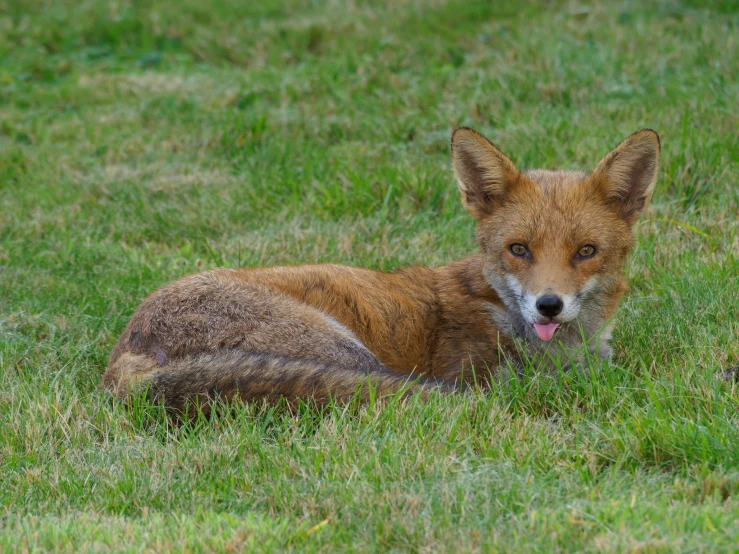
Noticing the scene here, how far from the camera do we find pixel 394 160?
8.25m

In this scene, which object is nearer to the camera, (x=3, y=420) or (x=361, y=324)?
(x=3, y=420)

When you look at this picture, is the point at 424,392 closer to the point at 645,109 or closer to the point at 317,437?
the point at 317,437

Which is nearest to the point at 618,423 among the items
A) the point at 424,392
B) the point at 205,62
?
the point at 424,392

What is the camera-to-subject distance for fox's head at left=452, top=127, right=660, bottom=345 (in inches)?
187

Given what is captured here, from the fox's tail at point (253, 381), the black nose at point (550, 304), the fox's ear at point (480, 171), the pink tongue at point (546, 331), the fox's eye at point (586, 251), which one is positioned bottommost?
the fox's tail at point (253, 381)

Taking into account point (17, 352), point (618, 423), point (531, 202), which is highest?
point (531, 202)

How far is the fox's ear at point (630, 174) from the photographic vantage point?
5043 millimetres

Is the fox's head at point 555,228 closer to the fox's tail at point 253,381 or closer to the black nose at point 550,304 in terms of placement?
the black nose at point 550,304

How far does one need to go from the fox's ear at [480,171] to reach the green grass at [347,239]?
1.16 m

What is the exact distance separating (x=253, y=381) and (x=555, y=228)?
1803 millimetres

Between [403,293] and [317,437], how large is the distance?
159cm

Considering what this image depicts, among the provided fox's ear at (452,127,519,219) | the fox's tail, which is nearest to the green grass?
the fox's tail

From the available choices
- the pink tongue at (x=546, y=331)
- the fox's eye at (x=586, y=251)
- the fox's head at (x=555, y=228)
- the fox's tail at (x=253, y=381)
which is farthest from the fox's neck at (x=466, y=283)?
the fox's tail at (x=253, y=381)

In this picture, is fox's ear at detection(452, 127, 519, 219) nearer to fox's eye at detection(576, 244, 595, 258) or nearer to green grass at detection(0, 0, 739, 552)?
fox's eye at detection(576, 244, 595, 258)
